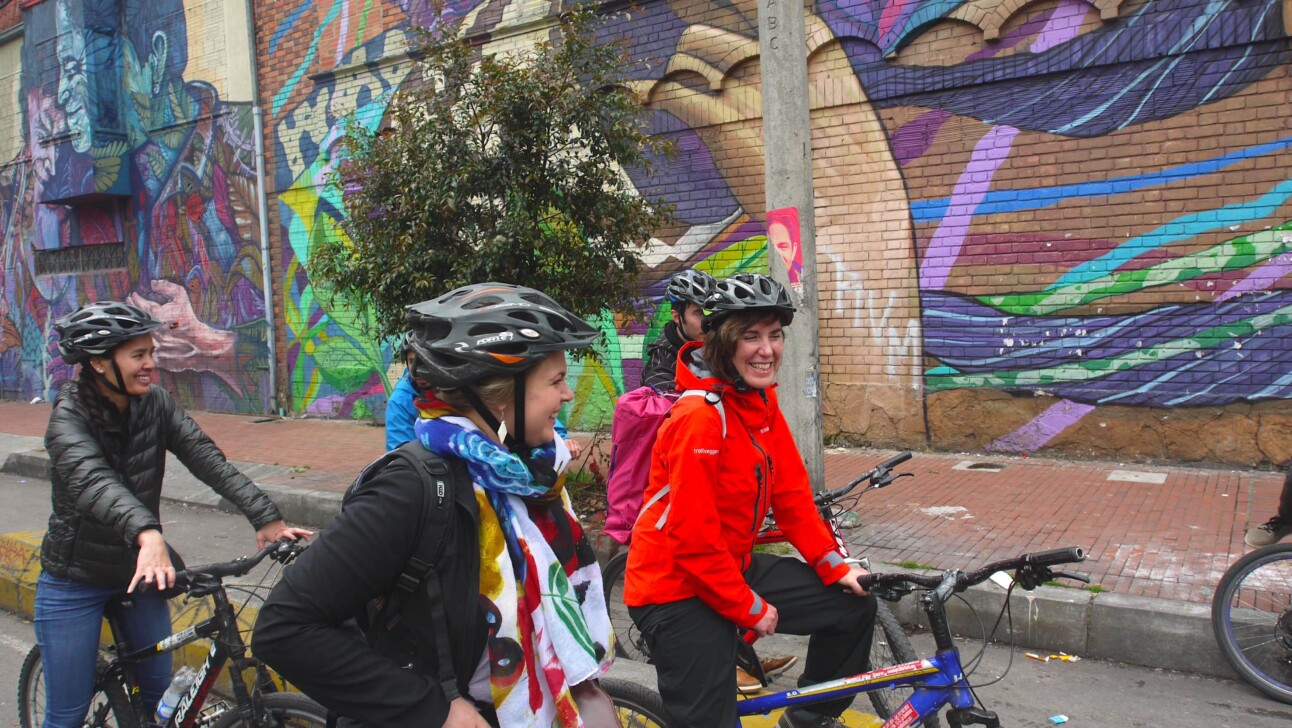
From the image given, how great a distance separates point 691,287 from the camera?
4.36 meters

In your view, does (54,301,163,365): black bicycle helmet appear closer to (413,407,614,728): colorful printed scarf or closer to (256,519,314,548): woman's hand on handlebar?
(256,519,314,548): woman's hand on handlebar

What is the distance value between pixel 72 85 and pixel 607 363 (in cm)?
1182

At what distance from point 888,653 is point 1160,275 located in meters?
5.81

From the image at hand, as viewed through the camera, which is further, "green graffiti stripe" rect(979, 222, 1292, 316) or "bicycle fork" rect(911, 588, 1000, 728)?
"green graffiti stripe" rect(979, 222, 1292, 316)

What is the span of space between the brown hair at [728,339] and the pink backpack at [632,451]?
4.29ft

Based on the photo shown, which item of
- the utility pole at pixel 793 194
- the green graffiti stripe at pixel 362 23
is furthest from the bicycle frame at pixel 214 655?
the green graffiti stripe at pixel 362 23

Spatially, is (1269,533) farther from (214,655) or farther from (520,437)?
(214,655)

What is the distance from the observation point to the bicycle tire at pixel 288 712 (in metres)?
2.62

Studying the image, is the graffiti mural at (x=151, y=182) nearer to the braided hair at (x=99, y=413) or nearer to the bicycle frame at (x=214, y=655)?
the braided hair at (x=99, y=413)

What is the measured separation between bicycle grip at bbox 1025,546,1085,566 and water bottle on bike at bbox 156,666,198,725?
2709 mm

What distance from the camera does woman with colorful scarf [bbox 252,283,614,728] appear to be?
5.79 feet

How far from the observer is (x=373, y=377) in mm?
13125

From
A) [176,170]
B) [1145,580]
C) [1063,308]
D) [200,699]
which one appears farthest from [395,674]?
[176,170]

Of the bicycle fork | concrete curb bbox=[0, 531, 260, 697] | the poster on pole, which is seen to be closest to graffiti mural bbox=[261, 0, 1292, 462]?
concrete curb bbox=[0, 531, 260, 697]
